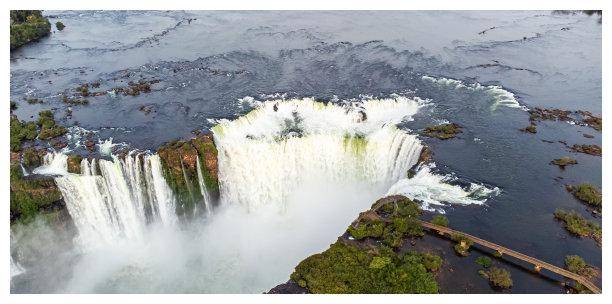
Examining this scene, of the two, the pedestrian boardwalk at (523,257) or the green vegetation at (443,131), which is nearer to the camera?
the pedestrian boardwalk at (523,257)

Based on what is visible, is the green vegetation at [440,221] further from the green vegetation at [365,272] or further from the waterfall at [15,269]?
the waterfall at [15,269]

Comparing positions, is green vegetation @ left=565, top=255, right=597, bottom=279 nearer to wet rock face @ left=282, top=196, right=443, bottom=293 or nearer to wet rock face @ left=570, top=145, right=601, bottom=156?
wet rock face @ left=282, top=196, right=443, bottom=293

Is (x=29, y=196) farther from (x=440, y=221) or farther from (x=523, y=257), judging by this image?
(x=523, y=257)

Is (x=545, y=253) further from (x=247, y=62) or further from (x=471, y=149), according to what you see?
(x=247, y=62)

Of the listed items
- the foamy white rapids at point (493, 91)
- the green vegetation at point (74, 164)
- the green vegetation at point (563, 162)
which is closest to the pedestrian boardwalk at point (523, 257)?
the green vegetation at point (563, 162)

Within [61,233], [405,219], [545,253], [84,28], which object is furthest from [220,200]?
[84,28]

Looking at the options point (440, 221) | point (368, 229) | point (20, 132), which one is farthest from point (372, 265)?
point (20, 132)
